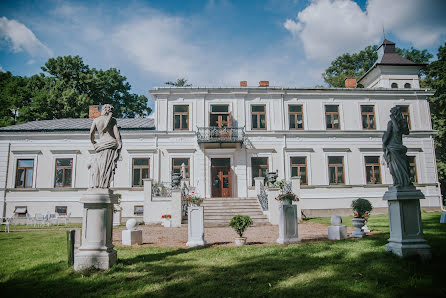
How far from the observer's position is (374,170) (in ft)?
72.2

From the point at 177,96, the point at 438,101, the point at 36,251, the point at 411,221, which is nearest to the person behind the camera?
the point at 411,221

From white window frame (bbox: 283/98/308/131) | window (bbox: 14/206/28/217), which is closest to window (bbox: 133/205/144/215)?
window (bbox: 14/206/28/217)

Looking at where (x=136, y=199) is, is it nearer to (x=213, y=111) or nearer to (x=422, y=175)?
(x=213, y=111)

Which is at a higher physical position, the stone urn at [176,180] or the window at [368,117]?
the window at [368,117]

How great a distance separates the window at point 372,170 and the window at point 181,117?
13.3 metres

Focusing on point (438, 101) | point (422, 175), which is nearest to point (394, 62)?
point (438, 101)

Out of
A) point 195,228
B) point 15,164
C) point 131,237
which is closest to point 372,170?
point 195,228

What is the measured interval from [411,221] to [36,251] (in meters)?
9.48

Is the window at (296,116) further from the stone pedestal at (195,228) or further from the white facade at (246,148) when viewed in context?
the stone pedestal at (195,228)

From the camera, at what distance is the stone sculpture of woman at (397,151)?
21.4 feet

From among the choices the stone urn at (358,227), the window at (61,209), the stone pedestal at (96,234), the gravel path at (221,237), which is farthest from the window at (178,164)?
the stone pedestal at (96,234)

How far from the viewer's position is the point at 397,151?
6.64m

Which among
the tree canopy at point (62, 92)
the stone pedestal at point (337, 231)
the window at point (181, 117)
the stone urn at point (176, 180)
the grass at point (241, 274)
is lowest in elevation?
the grass at point (241, 274)

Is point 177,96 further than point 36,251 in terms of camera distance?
Yes
